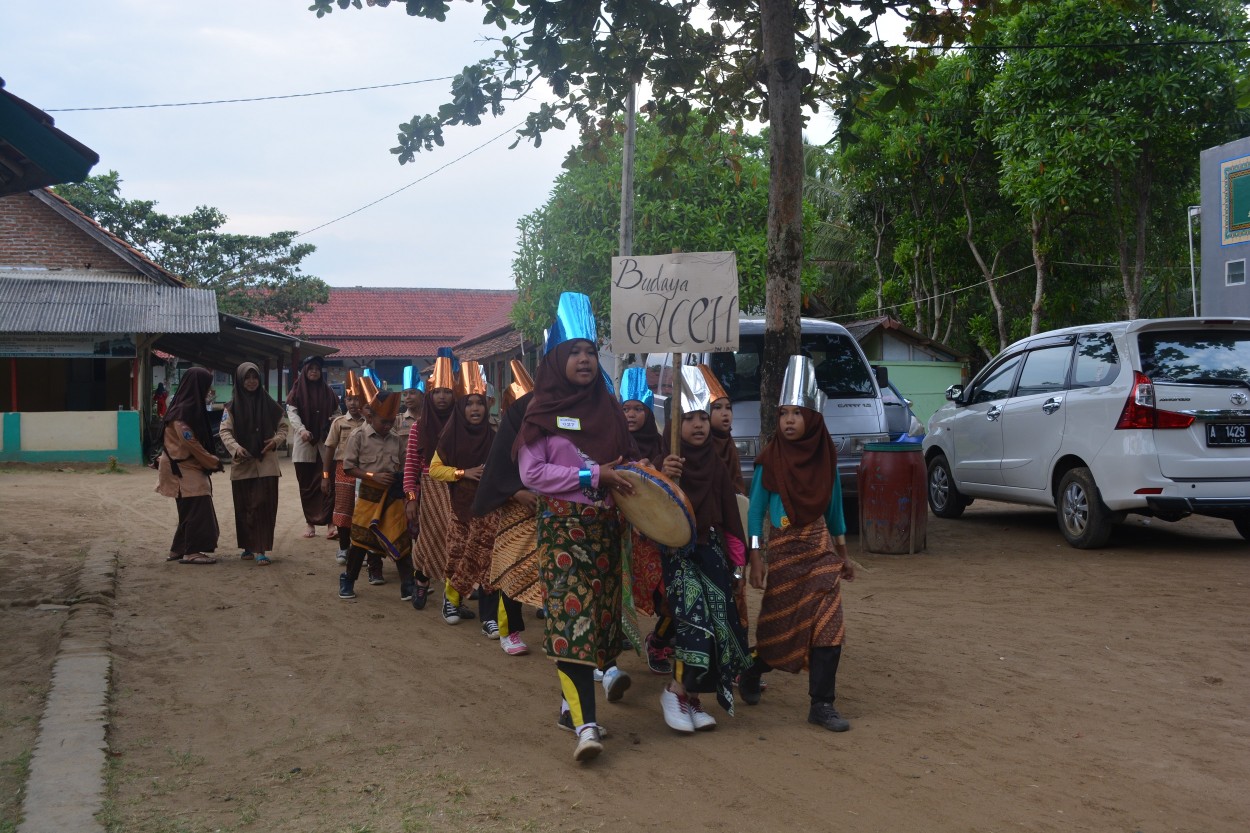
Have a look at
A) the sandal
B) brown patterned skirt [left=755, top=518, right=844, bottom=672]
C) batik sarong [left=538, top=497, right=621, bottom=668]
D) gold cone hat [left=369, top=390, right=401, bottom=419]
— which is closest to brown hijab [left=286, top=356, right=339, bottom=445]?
the sandal

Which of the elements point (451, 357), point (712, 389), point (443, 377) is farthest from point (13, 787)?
point (451, 357)

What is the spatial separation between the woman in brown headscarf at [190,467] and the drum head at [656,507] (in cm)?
645

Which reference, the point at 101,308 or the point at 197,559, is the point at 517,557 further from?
the point at 101,308

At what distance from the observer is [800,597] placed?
5.10 meters

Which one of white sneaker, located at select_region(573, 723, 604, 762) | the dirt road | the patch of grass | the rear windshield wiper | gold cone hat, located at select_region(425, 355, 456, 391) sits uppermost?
gold cone hat, located at select_region(425, 355, 456, 391)

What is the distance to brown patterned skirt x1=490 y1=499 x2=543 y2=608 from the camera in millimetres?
6066

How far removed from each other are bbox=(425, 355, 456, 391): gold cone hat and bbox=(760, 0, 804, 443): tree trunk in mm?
2968

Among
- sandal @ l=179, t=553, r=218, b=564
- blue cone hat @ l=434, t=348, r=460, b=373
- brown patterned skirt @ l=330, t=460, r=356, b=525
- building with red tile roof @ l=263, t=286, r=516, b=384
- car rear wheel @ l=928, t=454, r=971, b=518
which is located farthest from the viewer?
building with red tile roof @ l=263, t=286, r=516, b=384

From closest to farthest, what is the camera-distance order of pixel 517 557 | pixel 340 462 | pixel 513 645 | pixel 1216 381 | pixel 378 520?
pixel 517 557 → pixel 513 645 → pixel 378 520 → pixel 1216 381 → pixel 340 462

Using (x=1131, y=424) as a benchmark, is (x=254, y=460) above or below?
below

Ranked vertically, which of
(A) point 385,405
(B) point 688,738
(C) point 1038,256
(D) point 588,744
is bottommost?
(B) point 688,738

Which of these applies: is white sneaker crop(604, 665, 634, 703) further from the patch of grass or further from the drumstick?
the patch of grass

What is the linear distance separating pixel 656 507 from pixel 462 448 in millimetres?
2969

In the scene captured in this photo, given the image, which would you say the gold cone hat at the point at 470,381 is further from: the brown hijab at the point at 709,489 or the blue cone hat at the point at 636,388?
the brown hijab at the point at 709,489
